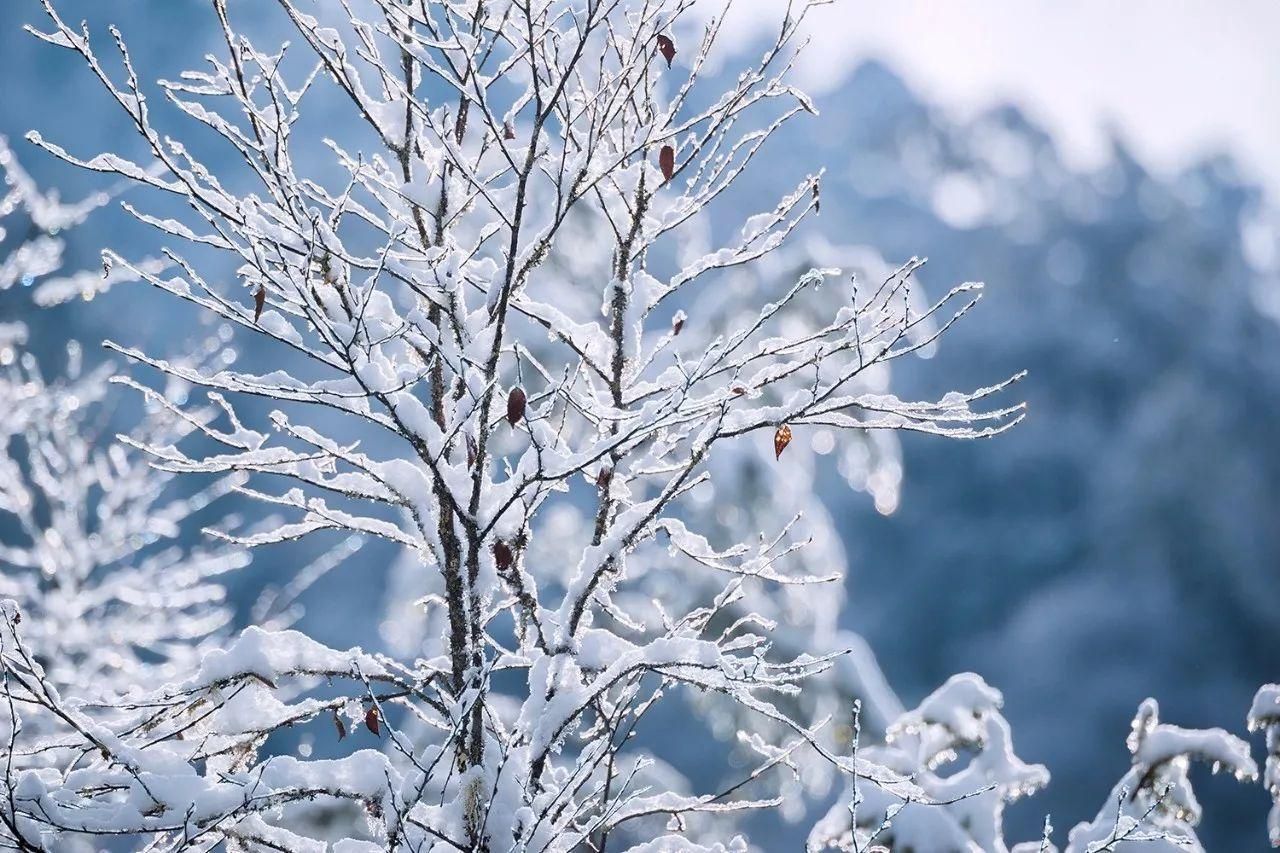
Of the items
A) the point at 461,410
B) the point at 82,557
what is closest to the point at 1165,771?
the point at 461,410

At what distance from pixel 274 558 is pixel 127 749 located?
1757 cm

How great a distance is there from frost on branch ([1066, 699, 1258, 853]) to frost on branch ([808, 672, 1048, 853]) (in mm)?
281

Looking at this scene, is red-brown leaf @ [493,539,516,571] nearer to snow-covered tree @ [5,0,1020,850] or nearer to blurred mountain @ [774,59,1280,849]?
snow-covered tree @ [5,0,1020,850]

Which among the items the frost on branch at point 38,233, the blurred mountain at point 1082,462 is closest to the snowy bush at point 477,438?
the frost on branch at point 38,233

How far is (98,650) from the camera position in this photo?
17.8 feet

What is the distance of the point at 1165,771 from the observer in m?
3.69

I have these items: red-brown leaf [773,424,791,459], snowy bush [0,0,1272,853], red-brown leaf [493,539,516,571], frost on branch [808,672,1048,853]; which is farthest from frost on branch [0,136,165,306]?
frost on branch [808,672,1048,853]

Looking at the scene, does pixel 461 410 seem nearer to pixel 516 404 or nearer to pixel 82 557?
pixel 516 404

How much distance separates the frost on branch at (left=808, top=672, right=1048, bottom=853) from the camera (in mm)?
3443

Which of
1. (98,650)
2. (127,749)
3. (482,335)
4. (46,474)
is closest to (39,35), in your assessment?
(482,335)

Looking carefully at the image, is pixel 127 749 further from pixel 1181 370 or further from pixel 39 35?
pixel 1181 370

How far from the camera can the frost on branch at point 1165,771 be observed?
358 centimetres

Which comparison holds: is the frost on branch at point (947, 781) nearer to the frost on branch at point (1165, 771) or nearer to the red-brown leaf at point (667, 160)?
the frost on branch at point (1165, 771)

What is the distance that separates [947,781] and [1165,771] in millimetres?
872
